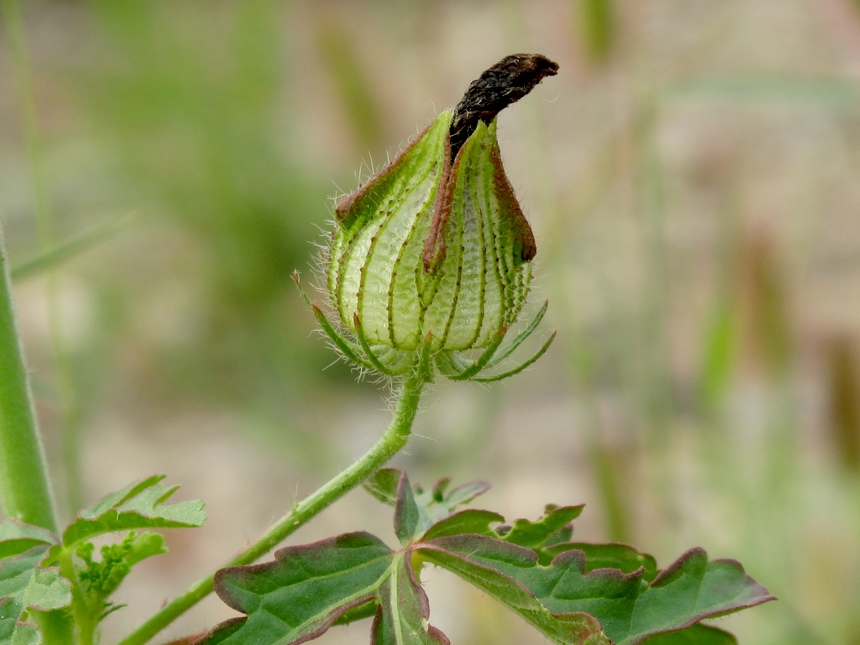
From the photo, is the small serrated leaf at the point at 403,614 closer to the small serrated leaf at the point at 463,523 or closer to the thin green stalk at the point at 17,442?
the small serrated leaf at the point at 463,523

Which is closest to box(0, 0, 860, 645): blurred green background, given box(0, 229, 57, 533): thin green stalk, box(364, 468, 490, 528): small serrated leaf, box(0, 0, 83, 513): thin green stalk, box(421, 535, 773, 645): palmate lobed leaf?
box(0, 0, 83, 513): thin green stalk

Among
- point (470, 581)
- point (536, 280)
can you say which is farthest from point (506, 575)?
point (536, 280)

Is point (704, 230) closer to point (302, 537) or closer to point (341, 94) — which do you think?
point (341, 94)

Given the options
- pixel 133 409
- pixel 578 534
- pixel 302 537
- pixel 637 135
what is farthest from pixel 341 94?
pixel 133 409

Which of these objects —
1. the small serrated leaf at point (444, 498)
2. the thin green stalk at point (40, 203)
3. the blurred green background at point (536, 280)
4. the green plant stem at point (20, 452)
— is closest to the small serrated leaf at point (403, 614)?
the small serrated leaf at point (444, 498)

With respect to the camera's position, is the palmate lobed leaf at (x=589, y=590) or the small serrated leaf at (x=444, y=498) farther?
the small serrated leaf at (x=444, y=498)

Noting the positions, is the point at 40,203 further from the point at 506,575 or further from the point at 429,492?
the point at 506,575

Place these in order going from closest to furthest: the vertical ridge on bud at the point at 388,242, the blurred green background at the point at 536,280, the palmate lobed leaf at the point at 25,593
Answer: the palmate lobed leaf at the point at 25,593 < the vertical ridge on bud at the point at 388,242 < the blurred green background at the point at 536,280
